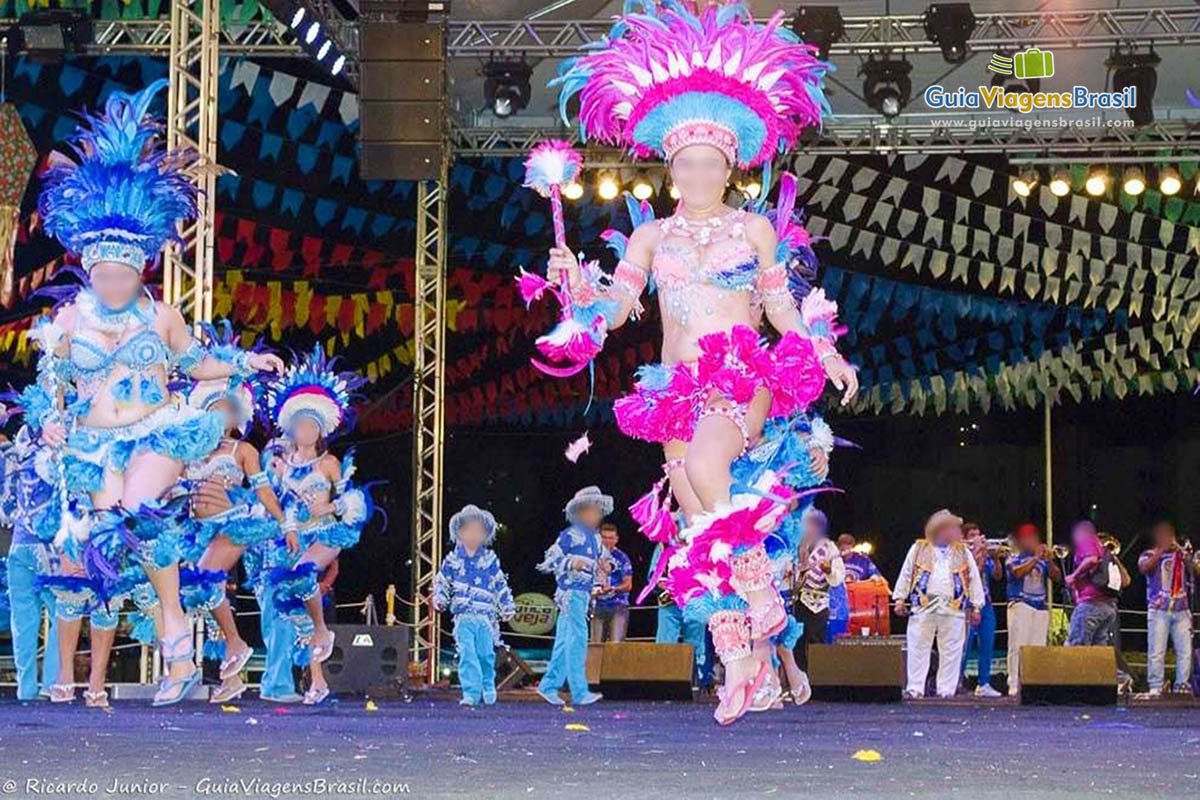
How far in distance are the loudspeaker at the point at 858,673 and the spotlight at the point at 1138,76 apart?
4616 mm

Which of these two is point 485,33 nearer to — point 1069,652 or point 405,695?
point 405,695

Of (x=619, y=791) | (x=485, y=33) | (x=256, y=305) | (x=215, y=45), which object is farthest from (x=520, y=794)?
(x=256, y=305)

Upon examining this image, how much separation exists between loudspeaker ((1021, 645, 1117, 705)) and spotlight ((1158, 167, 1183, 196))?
5.72 meters

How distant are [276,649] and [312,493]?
763mm

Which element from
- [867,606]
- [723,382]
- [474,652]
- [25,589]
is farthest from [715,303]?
[867,606]

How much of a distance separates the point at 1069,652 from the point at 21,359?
9.85 m

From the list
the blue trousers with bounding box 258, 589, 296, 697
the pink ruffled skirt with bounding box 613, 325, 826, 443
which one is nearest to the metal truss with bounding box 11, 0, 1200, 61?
the blue trousers with bounding box 258, 589, 296, 697

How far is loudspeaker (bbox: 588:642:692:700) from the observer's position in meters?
10.4

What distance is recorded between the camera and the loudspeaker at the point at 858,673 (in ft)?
34.9

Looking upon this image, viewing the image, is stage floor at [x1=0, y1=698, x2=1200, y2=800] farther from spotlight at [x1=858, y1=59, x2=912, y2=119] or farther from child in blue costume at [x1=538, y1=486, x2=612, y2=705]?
spotlight at [x1=858, y1=59, x2=912, y2=119]

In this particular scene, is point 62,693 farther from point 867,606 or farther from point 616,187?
point 867,606

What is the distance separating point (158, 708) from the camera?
6.70 metres

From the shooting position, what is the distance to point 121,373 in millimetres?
6328
